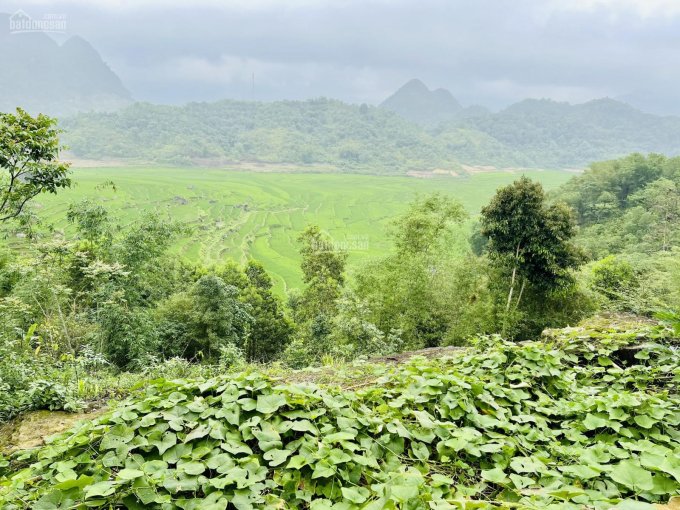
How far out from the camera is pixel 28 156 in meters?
6.02

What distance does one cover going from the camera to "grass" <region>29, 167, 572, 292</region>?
165 ft

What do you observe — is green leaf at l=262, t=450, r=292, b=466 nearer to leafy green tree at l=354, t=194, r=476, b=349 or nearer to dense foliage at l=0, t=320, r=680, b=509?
dense foliage at l=0, t=320, r=680, b=509

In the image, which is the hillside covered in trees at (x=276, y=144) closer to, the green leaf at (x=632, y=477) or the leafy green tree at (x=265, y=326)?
the leafy green tree at (x=265, y=326)

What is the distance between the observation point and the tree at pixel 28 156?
577 centimetres

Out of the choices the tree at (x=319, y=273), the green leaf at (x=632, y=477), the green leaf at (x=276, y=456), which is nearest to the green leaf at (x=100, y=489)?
the green leaf at (x=276, y=456)

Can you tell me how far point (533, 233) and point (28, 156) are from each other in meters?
12.0

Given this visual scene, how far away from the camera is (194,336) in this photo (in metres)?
14.7

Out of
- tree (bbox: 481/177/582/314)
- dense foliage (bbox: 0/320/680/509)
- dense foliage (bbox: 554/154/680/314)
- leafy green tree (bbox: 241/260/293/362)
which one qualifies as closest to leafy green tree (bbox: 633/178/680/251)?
dense foliage (bbox: 554/154/680/314)

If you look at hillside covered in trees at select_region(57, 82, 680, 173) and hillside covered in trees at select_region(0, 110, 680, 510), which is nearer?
hillside covered in trees at select_region(0, 110, 680, 510)

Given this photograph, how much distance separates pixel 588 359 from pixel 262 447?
2950 millimetres

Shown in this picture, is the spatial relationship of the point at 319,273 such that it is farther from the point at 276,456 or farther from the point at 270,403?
the point at 276,456

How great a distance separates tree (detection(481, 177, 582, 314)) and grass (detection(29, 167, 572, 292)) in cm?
2087

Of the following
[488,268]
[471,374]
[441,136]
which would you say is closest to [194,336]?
[488,268]

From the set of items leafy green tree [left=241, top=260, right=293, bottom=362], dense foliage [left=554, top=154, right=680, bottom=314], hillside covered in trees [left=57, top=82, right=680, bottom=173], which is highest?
hillside covered in trees [left=57, top=82, right=680, bottom=173]
